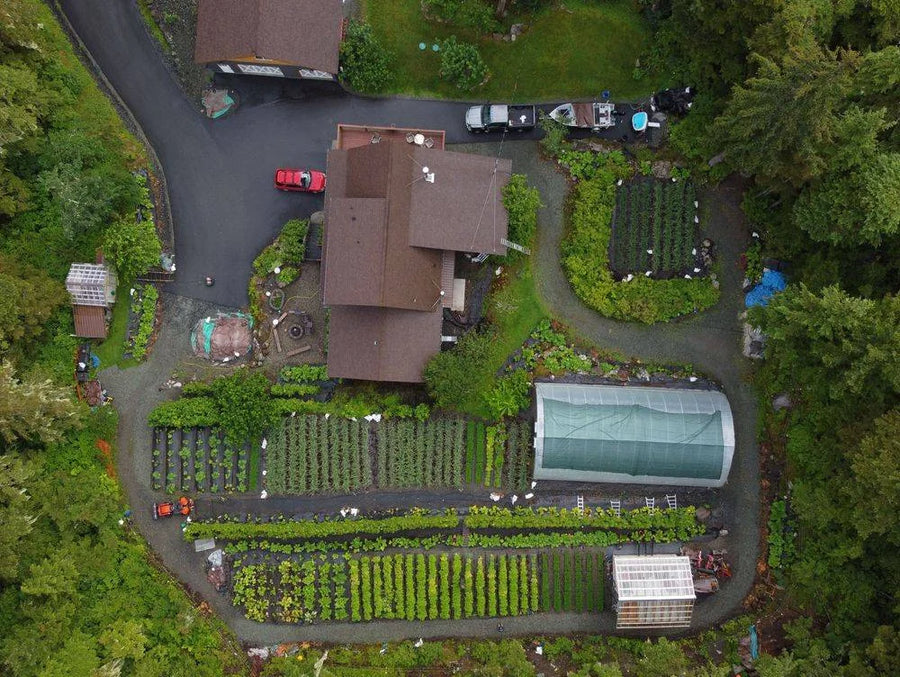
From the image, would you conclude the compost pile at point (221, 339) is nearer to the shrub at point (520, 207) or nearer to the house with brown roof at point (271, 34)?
the house with brown roof at point (271, 34)

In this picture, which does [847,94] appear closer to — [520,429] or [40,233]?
[520,429]

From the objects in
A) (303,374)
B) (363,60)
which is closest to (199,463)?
(303,374)

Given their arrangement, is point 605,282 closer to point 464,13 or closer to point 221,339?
point 464,13

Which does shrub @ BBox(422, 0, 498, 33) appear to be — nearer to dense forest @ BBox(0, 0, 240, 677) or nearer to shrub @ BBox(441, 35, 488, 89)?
shrub @ BBox(441, 35, 488, 89)

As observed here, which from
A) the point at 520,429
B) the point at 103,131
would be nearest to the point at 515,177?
the point at 520,429

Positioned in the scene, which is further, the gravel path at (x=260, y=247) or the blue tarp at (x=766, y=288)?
the blue tarp at (x=766, y=288)

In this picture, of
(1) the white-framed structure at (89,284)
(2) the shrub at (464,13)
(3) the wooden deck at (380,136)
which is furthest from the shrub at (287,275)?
(2) the shrub at (464,13)
